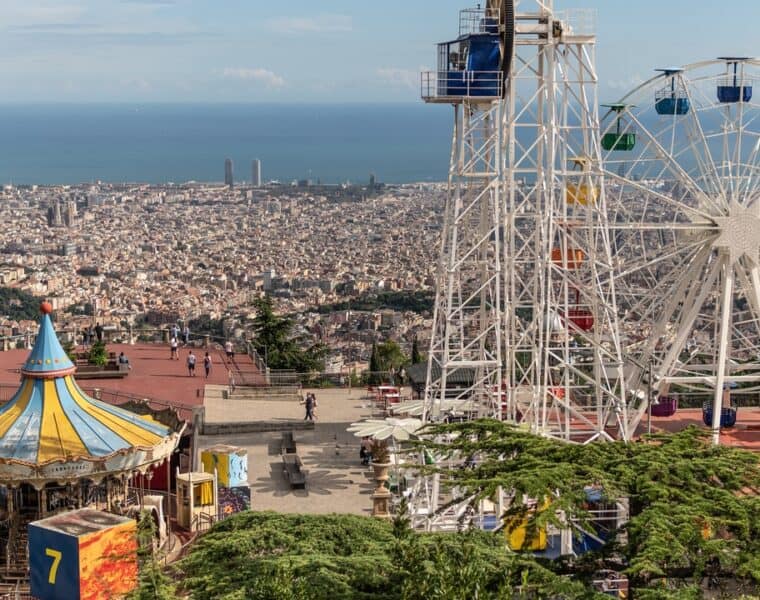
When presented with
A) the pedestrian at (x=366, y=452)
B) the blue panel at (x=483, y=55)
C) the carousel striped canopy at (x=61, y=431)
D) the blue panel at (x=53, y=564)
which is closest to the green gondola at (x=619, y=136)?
the blue panel at (x=483, y=55)

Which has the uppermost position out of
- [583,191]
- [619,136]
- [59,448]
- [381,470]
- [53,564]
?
[619,136]

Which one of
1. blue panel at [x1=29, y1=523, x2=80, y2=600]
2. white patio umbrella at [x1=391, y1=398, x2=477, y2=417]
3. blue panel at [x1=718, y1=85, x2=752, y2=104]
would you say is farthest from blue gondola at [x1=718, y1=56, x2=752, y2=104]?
blue panel at [x1=29, y1=523, x2=80, y2=600]

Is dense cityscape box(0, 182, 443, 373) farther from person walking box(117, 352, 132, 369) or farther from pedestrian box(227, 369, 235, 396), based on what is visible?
person walking box(117, 352, 132, 369)

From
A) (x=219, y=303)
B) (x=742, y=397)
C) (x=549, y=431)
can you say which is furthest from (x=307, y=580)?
(x=219, y=303)

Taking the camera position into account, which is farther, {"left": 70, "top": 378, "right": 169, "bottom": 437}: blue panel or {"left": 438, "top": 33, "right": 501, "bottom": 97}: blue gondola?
{"left": 438, "top": 33, "right": 501, "bottom": 97}: blue gondola

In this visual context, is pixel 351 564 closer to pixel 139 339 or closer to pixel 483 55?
pixel 483 55

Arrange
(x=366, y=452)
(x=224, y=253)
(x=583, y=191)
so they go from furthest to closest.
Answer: (x=224, y=253)
(x=366, y=452)
(x=583, y=191)

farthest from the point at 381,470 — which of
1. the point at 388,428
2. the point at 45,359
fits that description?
the point at 45,359
